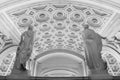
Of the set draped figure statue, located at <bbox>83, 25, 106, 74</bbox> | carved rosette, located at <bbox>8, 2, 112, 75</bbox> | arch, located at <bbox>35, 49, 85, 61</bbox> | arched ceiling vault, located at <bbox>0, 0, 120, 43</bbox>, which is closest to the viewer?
draped figure statue, located at <bbox>83, 25, 106, 74</bbox>

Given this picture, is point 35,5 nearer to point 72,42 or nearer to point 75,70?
point 72,42

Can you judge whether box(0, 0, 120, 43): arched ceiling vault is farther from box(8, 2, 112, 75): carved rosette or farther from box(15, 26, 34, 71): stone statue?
box(15, 26, 34, 71): stone statue

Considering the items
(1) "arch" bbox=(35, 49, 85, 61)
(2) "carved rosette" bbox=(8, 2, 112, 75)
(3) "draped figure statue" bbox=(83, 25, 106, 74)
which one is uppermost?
(2) "carved rosette" bbox=(8, 2, 112, 75)

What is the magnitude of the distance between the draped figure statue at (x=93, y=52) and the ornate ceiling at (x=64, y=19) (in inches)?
124

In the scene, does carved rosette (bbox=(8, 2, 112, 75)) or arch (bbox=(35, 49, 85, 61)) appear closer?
carved rosette (bbox=(8, 2, 112, 75))

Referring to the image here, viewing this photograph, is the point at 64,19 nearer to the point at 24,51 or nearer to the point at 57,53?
the point at 57,53

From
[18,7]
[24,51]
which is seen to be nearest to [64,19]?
[18,7]

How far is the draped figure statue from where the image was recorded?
528 centimetres

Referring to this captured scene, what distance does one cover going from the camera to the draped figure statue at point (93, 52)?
5278mm

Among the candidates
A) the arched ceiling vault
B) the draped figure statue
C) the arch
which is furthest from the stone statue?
the arch

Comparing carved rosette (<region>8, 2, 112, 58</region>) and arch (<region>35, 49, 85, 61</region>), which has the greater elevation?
carved rosette (<region>8, 2, 112, 58</region>)

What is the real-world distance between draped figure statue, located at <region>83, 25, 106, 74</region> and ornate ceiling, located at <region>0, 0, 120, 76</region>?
10.3 ft

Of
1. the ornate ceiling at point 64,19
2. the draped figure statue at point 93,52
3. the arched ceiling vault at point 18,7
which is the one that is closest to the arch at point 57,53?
the ornate ceiling at point 64,19

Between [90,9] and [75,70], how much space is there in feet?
11.8
